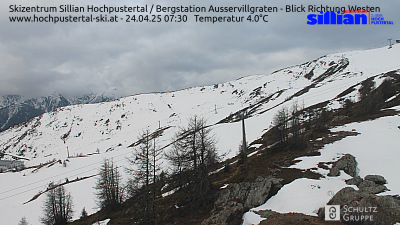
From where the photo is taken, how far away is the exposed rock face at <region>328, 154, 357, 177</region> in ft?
71.2

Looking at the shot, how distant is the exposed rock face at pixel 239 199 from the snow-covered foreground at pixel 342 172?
0.73 metres

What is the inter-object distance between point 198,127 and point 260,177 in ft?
32.1

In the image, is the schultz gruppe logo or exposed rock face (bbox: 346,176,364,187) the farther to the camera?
exposed rock face (bbox: 346,176,364,187)

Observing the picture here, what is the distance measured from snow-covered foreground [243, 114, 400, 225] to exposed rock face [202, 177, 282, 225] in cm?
73

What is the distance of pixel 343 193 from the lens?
595 inches

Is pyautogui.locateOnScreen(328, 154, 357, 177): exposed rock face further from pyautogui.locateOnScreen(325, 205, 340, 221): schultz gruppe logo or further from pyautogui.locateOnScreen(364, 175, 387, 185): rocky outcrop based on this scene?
pyautogui.locateOnScreen(325, 205, 340, 221): schultz gruppe logo

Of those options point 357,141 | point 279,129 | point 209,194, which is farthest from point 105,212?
point 357,141

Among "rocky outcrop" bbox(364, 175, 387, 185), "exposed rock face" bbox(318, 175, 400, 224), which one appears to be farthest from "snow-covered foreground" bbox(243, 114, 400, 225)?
"exposed rock face" bbox(318, 175, 400, 224)

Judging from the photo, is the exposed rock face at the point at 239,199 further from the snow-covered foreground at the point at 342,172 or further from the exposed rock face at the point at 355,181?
the exposed rock face at the point at 355,181

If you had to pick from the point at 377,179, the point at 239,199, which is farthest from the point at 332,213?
the point at 377,179

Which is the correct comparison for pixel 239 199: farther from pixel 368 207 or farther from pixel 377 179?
pixel 377 179

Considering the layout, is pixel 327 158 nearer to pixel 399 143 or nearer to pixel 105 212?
pixel 399 143

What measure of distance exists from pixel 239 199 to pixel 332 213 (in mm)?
9516

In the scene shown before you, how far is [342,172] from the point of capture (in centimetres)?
2203
